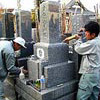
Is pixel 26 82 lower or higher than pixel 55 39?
lower

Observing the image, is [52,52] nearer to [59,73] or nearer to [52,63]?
[52,63]

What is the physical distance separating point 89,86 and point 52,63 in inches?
42.5

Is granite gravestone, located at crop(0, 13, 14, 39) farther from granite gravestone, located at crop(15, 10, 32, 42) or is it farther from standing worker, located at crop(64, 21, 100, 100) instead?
standing worker, located at crop(64, 21, 100, 100)

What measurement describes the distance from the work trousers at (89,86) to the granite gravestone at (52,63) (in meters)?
0.44

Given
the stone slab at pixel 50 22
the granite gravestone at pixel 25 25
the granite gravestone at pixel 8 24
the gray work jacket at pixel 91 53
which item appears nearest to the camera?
the gray work jacket at pixel 91 53

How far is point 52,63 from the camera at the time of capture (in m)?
4.16

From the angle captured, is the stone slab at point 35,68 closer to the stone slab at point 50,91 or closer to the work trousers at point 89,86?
the stone slab at point 50,91

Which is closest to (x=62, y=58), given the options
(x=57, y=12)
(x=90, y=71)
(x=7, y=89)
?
(x=90, y=71)

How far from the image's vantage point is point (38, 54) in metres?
4.42

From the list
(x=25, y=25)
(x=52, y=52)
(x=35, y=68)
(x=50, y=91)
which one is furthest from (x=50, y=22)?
(x=25, y=25)

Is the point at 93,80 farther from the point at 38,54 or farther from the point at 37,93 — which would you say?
the point at 38,54

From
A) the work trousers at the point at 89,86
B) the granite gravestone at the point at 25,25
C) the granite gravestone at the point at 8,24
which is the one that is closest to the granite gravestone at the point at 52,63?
the work trousers at the point at 89,86

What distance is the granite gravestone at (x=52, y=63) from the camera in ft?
12.9

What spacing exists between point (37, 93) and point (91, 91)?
4.19ft
